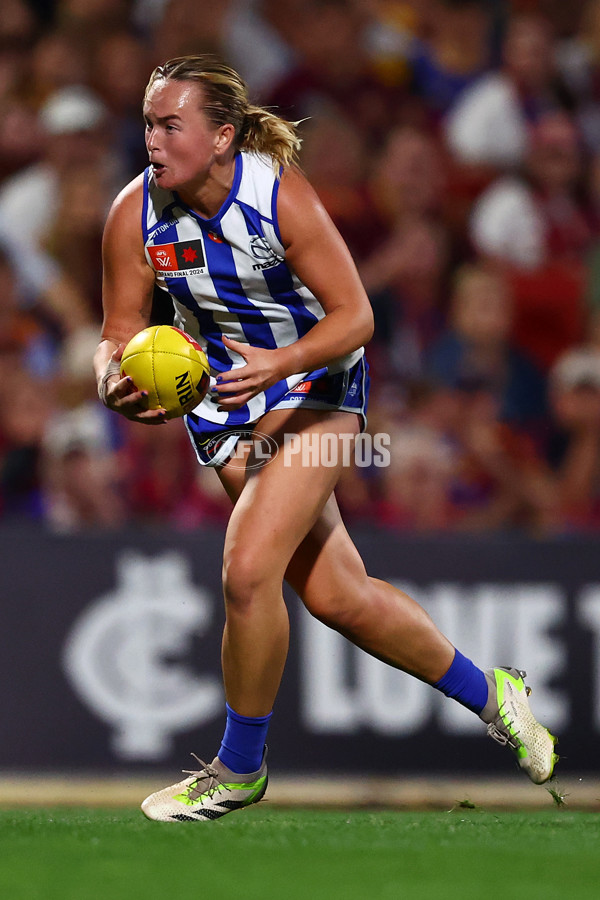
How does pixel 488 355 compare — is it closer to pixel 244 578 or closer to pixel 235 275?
pixel 235 275

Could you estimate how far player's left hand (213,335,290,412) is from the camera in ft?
10.8

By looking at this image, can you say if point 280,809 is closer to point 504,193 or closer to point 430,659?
point 430,659

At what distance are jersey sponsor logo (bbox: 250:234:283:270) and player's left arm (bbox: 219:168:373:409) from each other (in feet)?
0.14

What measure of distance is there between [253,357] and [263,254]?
1.33 ft

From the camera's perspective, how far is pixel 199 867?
9.41 feet

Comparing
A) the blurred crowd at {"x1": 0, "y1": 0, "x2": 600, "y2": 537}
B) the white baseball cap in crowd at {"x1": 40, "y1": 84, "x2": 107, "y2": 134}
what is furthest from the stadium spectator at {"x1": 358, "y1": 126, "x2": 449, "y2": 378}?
the white baseball cap in crowd at {"x1": 40, "y1": 84, "x2": 107, "y2": 134}

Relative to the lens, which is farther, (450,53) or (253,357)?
(450,53)

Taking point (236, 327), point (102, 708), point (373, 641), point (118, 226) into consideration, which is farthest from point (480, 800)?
point (118, 226)

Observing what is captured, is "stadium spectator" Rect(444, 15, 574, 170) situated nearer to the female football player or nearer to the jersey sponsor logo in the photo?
the female football player

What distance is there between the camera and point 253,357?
334 cm

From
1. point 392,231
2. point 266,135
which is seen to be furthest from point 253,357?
point 392,231

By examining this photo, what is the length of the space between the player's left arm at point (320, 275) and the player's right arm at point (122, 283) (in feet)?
Answer: 1.39

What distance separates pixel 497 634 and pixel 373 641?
2126 millimetres

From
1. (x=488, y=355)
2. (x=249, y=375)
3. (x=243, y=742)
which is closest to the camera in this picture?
(x=249, y=375)
